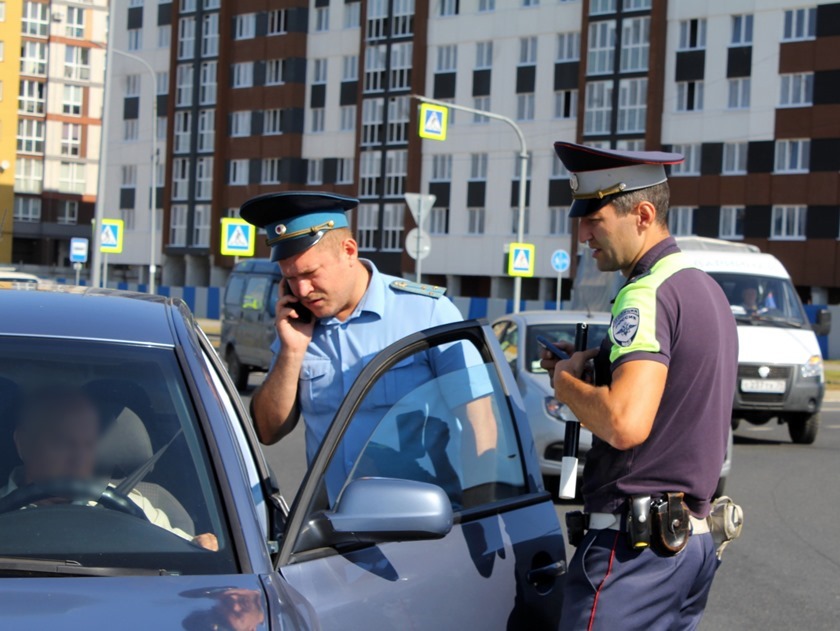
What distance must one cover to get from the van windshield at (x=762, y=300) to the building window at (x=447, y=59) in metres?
48.8

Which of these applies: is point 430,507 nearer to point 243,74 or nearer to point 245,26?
point 243,74

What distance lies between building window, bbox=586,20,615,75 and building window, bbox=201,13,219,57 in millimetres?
23663

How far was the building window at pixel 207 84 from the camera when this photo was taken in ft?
241

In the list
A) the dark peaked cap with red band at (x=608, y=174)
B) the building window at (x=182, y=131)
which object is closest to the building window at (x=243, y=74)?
the building window at (x=182, y=131)

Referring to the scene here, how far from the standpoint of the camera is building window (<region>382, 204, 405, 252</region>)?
66.1 metres

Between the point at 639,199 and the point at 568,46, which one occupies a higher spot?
the point at 568,46

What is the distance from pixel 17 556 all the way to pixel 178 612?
444 mm

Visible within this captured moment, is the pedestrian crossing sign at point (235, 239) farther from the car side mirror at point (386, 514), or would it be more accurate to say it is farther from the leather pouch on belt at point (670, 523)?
the car side mirror at point (386, 514)

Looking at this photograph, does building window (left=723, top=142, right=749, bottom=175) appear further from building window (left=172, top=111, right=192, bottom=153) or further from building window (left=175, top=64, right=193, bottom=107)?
building window (left=175, top=64, right=193, bottom=107)

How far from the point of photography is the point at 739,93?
2197 inches

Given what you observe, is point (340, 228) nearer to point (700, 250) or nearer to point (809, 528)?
point (809, 528)

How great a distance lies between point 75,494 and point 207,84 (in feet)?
238

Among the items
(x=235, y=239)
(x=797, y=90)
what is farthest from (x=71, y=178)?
(x=235, y=239)

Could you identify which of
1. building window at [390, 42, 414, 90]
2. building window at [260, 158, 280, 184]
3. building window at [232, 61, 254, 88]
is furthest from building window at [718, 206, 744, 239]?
building window at [232, 61, 254, 88]
